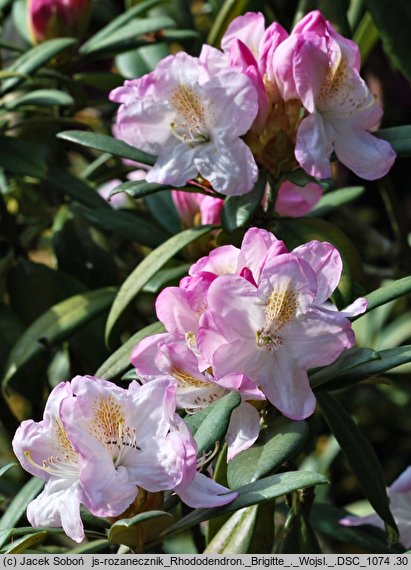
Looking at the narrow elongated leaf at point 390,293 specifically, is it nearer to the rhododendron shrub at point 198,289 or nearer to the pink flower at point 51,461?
the rhododendron shrub at point 198,289

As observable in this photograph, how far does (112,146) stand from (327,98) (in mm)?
284

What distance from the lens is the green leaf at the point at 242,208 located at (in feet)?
4.17

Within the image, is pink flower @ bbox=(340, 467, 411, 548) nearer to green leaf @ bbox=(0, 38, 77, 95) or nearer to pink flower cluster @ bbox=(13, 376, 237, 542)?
pink flower cluster @ bbox=(13, 376, 237, 542)

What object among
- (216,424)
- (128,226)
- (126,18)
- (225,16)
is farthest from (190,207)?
(216,424)

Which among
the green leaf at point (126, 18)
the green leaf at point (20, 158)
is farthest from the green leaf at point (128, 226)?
the green leaf at point (126, 18)

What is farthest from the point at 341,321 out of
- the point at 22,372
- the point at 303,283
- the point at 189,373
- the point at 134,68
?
the point at 134,68

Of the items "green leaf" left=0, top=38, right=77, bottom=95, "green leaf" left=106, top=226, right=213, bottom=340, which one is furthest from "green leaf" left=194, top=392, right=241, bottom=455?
"green leaf" left=0, top=38, right=77, bottom=95

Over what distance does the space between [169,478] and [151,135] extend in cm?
53

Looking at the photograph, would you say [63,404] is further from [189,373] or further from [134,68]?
[134,68]

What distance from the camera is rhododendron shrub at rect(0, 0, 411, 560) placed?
0.97 m

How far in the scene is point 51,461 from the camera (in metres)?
0.98

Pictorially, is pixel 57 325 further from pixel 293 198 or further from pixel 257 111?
pixel 257 111

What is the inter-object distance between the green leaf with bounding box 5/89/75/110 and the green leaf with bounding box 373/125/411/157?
57 centimetres
